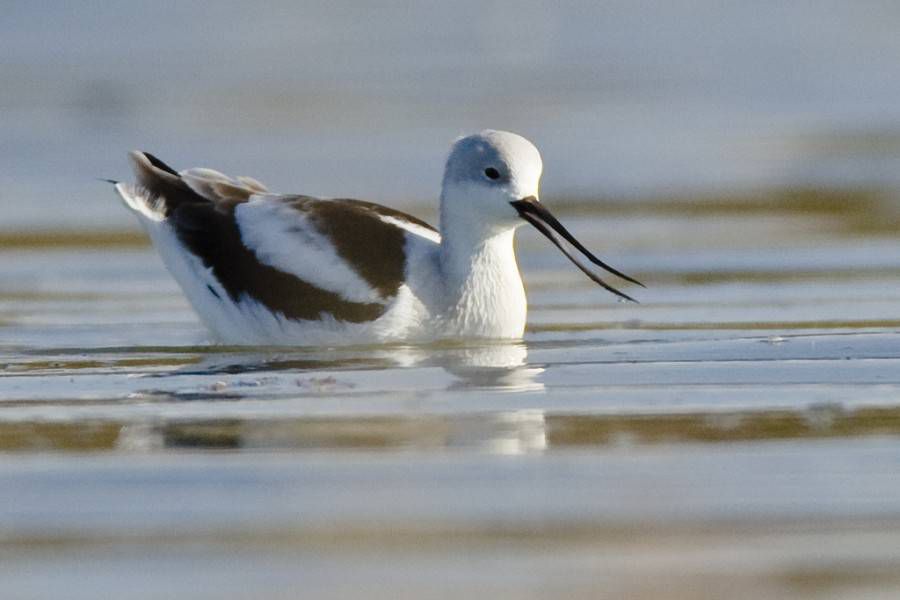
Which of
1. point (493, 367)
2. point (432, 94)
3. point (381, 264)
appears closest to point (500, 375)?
point (493, 367)

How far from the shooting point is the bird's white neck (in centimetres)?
992

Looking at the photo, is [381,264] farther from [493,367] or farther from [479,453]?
[479,453]

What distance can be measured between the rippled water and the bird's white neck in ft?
0.41

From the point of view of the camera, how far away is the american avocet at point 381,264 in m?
9.76

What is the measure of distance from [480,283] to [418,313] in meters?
0.35

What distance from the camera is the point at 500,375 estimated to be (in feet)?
29.1

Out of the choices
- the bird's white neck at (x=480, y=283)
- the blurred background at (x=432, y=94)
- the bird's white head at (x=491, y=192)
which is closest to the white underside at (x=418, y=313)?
the bird's white neck at (x=480, y=283)

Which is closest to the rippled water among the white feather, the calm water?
the calm water

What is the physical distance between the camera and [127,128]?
18312 millimetres

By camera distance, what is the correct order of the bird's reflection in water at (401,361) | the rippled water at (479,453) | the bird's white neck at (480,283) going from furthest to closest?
1. the bird's white neck at (480,283)
2. the bird's reflection in water at (401,361)
3. the rippled water at (479,453)

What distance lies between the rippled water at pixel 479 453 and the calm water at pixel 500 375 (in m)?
0.02

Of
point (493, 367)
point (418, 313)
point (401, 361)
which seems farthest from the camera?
point (418, 313)

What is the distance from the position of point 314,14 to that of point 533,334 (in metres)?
17.4

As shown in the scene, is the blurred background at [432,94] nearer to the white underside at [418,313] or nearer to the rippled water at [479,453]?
the white underside at [418,313]
